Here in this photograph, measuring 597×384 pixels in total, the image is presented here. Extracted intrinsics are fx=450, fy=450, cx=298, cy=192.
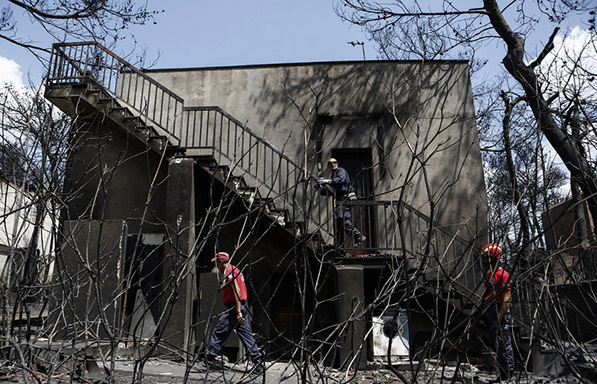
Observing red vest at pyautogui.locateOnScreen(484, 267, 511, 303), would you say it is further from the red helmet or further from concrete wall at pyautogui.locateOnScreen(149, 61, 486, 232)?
concrete wall at pyautogui.locateOnScreen(149, 61, 486, 232)

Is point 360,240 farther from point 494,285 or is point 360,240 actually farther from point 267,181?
point 494,285

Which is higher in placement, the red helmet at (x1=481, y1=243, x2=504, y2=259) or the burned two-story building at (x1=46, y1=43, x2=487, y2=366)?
the burned two-story building at (x1=46, y1=43, x2=487, y2=366)

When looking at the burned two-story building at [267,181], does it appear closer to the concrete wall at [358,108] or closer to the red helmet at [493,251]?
the concrete wall at [358,108]

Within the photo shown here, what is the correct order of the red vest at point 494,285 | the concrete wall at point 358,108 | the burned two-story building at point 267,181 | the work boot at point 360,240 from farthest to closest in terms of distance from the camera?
1. the concrete wall at point 358,108
2. the burned two-story building at point 267,181
3. the work boot at point 360,240
4. the red vest at point 494,285

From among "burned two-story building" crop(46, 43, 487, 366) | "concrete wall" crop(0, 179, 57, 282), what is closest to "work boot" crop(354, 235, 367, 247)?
"burned two-story building" crop(46, 43, 487, 366)

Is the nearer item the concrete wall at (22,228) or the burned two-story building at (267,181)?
the concrete wall at (22,228)

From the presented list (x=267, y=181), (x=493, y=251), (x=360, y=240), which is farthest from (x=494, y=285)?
(x=267, y=181)

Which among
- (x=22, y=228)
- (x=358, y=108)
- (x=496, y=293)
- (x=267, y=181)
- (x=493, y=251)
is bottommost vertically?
(x=496, y=293)

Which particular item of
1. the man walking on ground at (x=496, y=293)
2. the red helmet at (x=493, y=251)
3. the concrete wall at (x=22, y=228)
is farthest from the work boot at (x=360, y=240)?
the concrete wall at (x=22, y=228)

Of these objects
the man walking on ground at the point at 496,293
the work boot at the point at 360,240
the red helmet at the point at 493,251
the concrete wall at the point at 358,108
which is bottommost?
the man walking on ground at the point at 496,293

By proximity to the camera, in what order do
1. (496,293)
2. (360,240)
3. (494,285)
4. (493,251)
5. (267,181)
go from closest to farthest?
(494,285) < (496,293) < (493,251) < (360,240) < (267,181)

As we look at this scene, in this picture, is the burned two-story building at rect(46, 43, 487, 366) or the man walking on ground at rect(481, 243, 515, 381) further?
the burned two-story building at rect(46, 43, 487, 366)

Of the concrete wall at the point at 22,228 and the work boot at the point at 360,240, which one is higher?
the work boot at the point at 360,240

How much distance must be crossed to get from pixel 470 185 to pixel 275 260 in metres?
4.97
